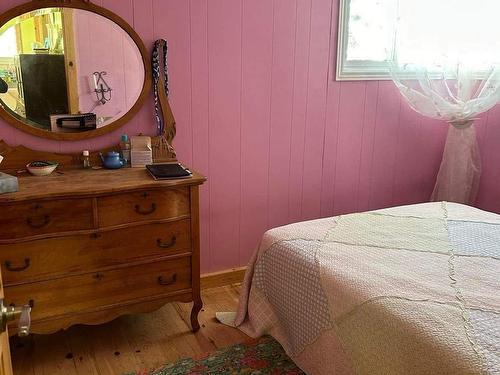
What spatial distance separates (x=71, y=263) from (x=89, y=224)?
0.19m

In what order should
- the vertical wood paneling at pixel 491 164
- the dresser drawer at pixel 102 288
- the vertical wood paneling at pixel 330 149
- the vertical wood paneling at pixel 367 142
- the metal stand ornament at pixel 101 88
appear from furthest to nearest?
the vertical wood paneling at pixel 491 164 → the vertical wood paneling at pixel 367 142 → the vertical wood paneling at pixel 330 149 → the metal stand ornament at pixel 101 88 → the dresser drawer at pixel 102 288

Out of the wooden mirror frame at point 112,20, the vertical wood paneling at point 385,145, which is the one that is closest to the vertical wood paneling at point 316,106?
the vertical wood paneling at point 385,145

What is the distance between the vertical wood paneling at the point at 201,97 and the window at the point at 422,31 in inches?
34.7

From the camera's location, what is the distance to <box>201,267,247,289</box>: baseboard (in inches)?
117

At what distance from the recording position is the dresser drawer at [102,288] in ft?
6.81

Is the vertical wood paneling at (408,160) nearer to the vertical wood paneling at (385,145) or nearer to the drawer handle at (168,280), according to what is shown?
the vertical wood paneling at (385,145)

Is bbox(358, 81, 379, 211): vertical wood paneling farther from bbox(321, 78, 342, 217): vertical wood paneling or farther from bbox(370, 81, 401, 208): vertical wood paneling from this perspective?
bbox(321, 78, 342, 217): vertical wood paneling

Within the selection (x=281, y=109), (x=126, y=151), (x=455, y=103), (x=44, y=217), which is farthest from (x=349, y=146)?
(x=44, y=217)

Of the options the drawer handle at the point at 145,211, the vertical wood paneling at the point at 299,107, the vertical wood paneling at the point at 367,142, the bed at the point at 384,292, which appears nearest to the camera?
the bed at the point at 384,292

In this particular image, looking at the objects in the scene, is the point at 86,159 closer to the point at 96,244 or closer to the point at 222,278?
the point at 96,244

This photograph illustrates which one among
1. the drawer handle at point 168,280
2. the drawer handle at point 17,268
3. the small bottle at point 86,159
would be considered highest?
the small bottle at point 86,159

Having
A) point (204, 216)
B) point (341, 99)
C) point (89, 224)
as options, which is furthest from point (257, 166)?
point (89, 224)

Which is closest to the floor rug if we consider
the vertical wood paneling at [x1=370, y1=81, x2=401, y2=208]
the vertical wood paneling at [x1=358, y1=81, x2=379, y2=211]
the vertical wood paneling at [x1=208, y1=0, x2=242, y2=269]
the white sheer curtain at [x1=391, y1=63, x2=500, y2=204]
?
the vertical wood paneling at [x1=208, y1=0, x2=242, y2=269]

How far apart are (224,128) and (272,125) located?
0.31 meters
